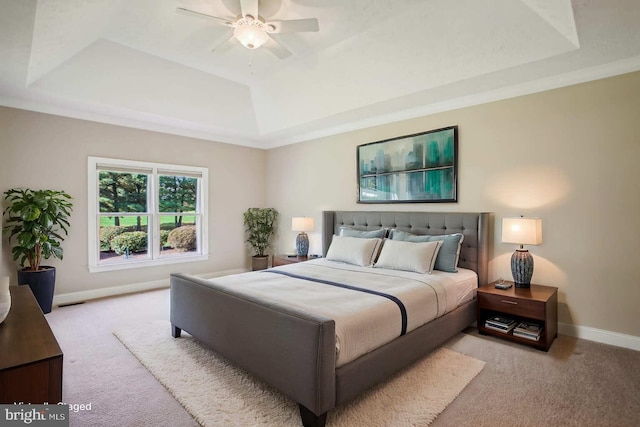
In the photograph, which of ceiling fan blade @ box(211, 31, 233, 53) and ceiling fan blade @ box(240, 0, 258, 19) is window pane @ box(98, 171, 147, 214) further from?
ceiling fan blade @ box(240, 0, 258, 19)

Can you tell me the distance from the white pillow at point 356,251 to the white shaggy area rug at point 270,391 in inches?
52.8

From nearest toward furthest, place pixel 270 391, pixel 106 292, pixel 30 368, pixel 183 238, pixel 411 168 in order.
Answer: pixel 30 368 → pixel 270 391 → pixel 411 168 → pixel 106 292 → pixel 183 238

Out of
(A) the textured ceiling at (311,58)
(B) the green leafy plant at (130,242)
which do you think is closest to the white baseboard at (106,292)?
Result: (B) the green leafy plant at (130,242)

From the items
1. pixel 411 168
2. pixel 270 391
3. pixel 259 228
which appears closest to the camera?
pixel 270 391

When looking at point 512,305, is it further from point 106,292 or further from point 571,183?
point 106,292

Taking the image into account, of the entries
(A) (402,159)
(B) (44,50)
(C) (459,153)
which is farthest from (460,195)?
(B) (44,50)

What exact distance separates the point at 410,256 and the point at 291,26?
251cm

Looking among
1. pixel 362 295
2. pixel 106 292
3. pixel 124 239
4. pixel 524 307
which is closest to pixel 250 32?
pixel 362 295

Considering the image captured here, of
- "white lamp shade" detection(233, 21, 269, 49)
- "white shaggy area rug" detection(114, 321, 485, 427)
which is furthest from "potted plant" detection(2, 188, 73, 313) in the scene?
"white lamp shade" detection(233, 21, 269, 49)

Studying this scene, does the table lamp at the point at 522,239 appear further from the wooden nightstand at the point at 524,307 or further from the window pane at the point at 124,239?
the window pane at the point at 124,239

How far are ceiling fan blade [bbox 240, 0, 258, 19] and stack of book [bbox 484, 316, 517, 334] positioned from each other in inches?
140

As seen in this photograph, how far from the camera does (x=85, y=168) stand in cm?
452

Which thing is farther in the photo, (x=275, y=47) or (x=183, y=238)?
(x=183, y=238)

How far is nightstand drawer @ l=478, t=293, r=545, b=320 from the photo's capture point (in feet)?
9.53
